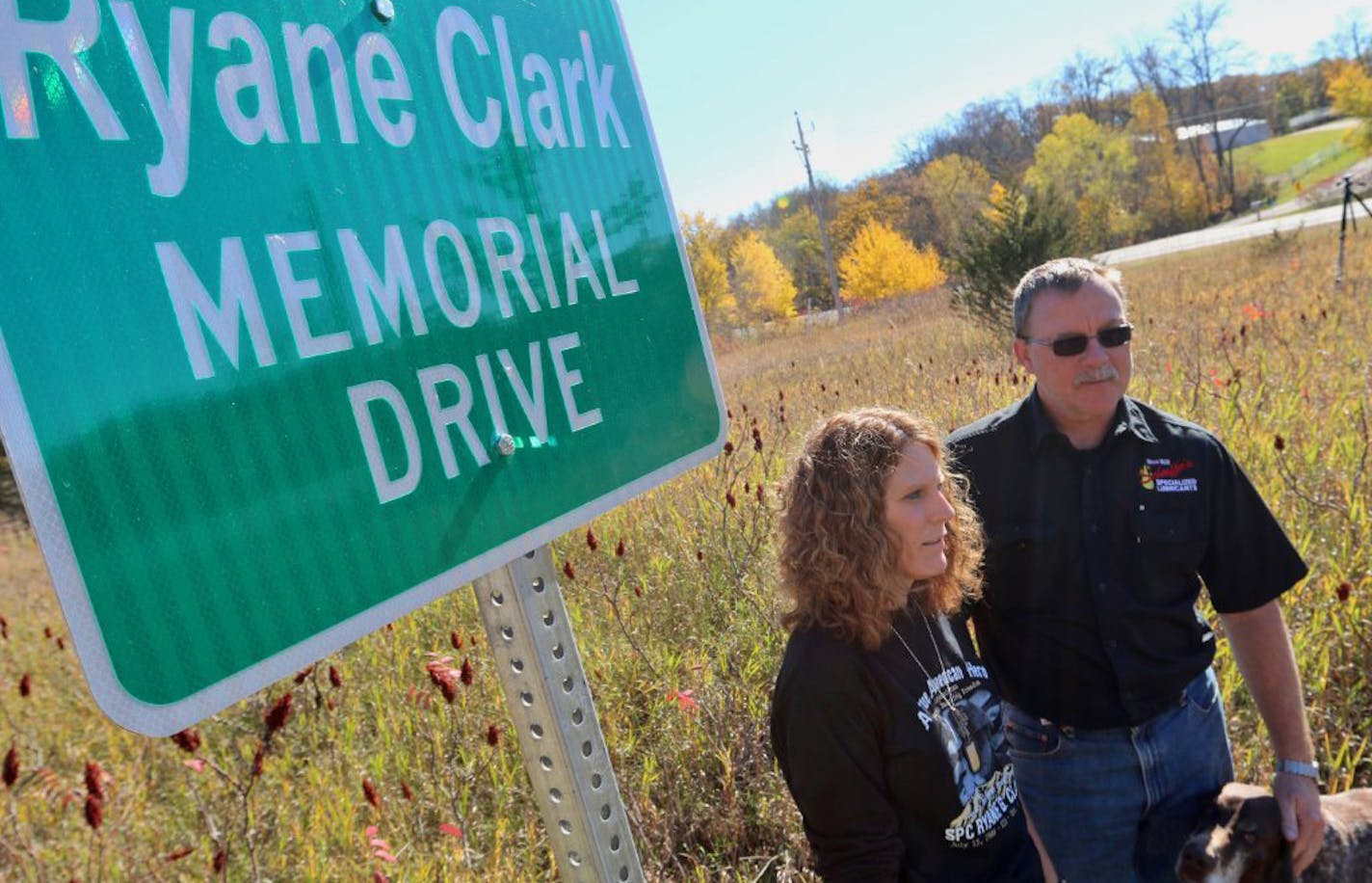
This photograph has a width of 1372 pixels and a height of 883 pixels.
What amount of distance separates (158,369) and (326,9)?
37 cm

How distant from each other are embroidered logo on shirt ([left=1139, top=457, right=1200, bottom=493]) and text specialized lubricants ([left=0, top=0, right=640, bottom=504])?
151cm

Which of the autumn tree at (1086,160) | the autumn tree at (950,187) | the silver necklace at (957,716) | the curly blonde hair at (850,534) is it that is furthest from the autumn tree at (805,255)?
the silver necklace at (957,716)

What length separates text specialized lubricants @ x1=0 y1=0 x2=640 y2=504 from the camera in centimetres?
66

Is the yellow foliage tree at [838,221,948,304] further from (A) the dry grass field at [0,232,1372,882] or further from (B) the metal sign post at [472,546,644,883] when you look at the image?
(B) the metal sign post at [472,546,644,883]

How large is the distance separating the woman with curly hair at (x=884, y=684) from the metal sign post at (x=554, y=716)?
0.62m

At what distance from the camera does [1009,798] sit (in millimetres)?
1708

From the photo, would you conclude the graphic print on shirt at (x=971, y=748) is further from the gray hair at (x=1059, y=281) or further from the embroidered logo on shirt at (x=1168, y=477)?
the gray hair at (x=1059, y=281)

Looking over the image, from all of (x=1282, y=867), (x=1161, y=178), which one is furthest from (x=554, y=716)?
(x=1161, y=178)

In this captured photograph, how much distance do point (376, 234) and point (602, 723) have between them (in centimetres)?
240

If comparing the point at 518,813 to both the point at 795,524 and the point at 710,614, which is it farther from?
the point at 795,524

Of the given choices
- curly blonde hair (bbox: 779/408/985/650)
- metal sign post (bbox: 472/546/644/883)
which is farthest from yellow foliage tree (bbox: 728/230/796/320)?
metal sign post (bbox: 472/546/644/883)

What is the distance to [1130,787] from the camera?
204cm

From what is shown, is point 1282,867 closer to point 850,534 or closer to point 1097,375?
point 1097,375

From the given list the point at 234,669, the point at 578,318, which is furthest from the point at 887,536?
the point at 234,669
